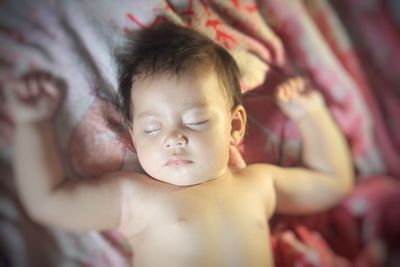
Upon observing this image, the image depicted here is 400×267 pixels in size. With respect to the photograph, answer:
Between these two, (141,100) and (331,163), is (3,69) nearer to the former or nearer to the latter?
(141,100)

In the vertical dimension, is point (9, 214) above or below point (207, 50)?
below

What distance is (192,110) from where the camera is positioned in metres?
0.76

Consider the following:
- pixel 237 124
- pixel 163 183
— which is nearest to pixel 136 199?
pixel 163 183

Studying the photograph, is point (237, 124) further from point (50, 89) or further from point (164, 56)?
point (50, 89)

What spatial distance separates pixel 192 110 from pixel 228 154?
0.10 meters

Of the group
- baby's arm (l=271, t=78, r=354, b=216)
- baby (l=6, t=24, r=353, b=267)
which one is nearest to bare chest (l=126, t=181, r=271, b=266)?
baby (l=6, t=24, r=353, b=267)

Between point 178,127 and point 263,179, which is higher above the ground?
point 178,127

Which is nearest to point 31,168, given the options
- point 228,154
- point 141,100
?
point 141,100

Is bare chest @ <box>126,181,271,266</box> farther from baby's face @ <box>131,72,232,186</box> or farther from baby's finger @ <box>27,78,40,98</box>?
baby's finger @ <box>27,78,40,98</box>

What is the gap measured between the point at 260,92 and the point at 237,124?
0.26 feet

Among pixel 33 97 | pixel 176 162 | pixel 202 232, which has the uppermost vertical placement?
pixel 33 97

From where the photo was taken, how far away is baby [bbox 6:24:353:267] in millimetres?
739

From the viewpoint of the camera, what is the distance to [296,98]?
2.91 ft

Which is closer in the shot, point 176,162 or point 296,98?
point 176,162
